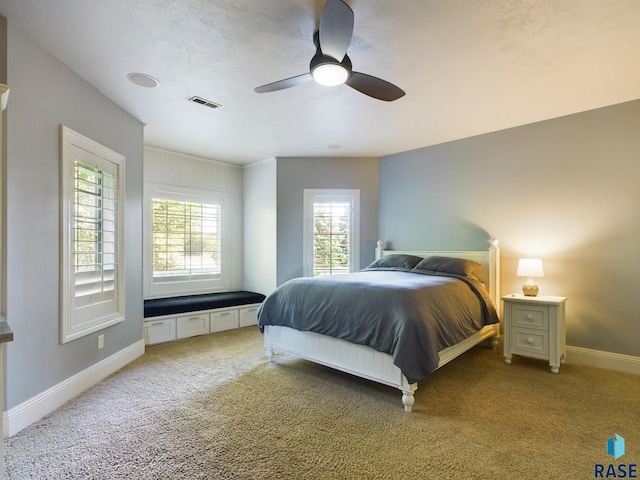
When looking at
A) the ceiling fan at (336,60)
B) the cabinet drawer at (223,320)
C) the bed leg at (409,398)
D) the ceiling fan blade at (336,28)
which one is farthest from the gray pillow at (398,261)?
the ceiling fan blade at (336,28)

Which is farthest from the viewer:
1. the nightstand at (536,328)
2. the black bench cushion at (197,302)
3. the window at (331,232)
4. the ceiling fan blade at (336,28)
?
the window at (331,232)

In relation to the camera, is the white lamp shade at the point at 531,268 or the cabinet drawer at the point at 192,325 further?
the cabinet drawer at the point at 192,325

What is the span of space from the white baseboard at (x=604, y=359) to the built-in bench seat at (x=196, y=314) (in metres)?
3.86

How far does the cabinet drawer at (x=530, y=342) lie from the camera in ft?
10.5

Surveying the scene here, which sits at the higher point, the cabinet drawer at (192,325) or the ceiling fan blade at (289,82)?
the ceiling fan blade at (289,82)

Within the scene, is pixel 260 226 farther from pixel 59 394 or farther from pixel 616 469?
pixel 616 469

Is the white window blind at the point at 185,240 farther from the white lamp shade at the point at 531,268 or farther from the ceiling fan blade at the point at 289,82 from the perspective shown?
the white lamp shade at the point at 531,268

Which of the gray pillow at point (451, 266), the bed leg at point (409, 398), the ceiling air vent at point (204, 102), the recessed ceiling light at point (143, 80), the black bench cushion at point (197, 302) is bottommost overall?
the bed leg at point (409, 398)

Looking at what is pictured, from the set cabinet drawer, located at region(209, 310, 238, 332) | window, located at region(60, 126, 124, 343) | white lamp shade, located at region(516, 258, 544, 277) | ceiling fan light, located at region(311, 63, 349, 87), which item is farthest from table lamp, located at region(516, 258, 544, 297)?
window, located at region(60, 126, 124, 343)

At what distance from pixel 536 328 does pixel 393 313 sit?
1.74 metres

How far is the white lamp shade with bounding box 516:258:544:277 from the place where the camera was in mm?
3334

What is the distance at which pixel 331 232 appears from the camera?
5.10 metres

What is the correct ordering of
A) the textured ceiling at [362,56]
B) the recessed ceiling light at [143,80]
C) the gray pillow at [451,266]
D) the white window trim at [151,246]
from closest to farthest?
the textured ceiling at [362,56]
the recessed ceiling light at [143,80]
the gray pillow at [451,266]
the white window trim at [151,246]

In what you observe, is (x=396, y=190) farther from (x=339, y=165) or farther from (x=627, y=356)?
(x=627, y=356)
